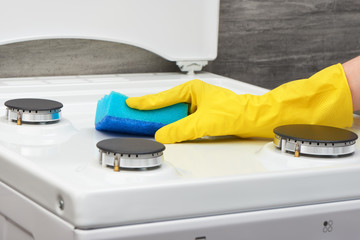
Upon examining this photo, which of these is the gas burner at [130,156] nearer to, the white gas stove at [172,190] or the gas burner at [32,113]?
the white gas stove at [172,190]

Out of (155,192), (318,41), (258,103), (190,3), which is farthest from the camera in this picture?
(318,41)

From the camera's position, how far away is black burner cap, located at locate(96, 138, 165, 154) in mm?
601

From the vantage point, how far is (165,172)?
1.98 feet

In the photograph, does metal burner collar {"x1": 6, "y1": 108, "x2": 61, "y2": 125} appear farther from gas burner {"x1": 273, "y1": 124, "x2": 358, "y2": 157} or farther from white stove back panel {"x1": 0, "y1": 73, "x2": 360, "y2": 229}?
gas burner {"x1": 273, "y1": 124, "x2": 358, "y2": 157}

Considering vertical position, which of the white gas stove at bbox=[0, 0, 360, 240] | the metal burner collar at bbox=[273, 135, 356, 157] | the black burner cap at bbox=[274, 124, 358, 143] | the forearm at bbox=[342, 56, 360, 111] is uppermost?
the forearm at bbox=[342, 56, 360, 111]

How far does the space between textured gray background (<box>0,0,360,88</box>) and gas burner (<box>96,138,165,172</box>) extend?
0.57 metres

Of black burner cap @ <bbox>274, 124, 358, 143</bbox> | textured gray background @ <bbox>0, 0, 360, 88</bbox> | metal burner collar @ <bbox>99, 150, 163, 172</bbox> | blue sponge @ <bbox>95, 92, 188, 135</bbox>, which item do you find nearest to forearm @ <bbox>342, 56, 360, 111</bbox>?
black burner cap @ <bbox>274, 124, 358, 143</bbox>

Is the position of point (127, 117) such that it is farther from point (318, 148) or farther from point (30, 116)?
point (318, 148)

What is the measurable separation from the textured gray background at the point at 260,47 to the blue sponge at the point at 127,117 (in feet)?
1.26

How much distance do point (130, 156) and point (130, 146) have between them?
0.03 m

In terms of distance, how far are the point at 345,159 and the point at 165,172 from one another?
0.19m

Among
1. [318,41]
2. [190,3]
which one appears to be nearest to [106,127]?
[190,3]

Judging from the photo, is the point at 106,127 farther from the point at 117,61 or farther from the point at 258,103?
the point at 117,61

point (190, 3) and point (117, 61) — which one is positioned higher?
point (190, 3)
